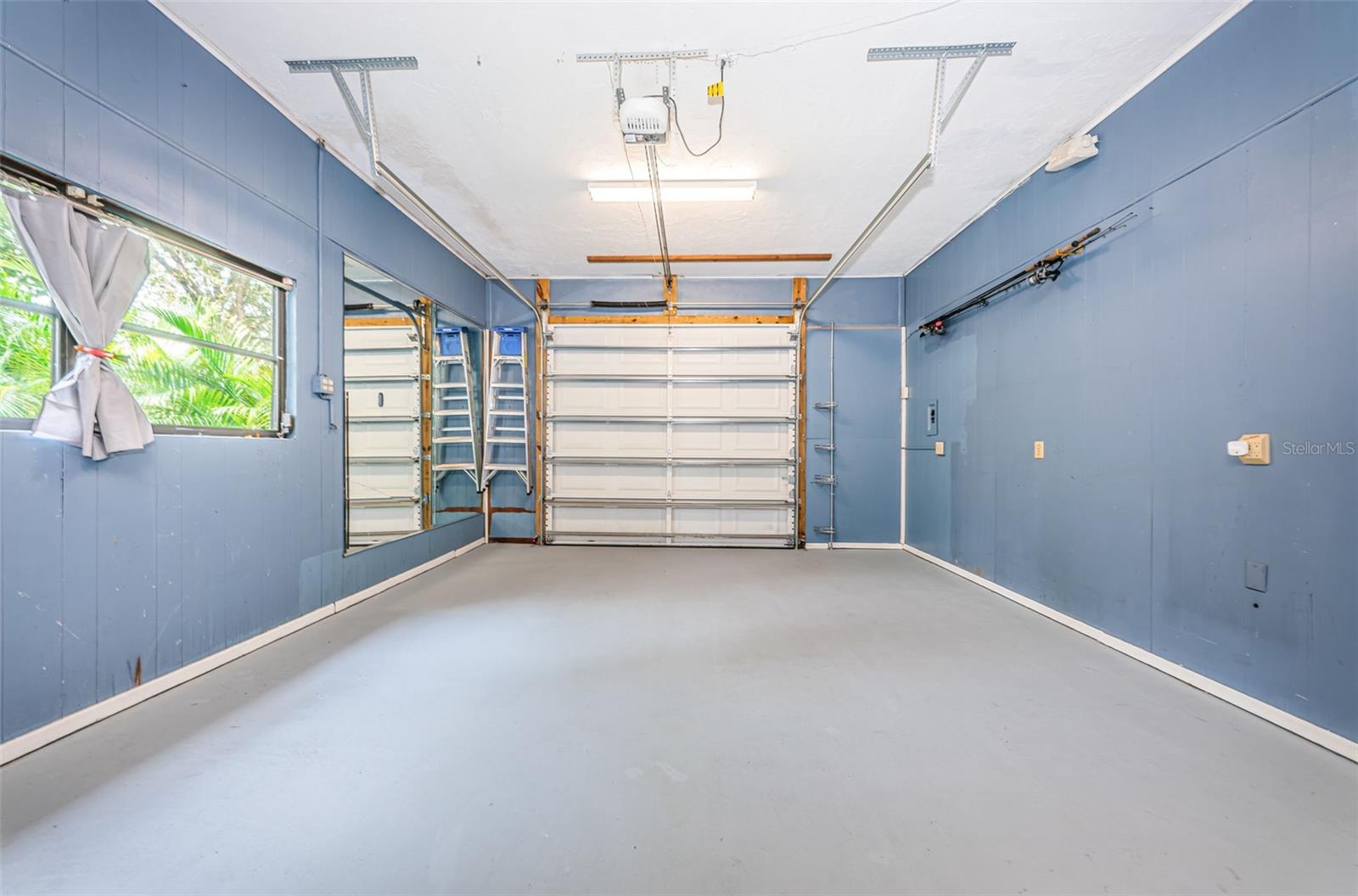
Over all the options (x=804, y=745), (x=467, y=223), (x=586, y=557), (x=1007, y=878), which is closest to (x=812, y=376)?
(x=586, y=557)

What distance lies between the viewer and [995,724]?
1.90 meters

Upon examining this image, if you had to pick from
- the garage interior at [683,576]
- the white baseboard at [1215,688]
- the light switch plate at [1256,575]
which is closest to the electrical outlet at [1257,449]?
the garage interior at [683,576]

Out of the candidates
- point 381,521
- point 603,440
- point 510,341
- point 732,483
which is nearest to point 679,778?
point 381,521

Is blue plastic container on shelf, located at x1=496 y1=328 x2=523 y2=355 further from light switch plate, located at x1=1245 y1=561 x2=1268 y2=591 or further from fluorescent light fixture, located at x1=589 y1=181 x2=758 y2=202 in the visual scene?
light switch plate, located at x1=1245 y1=561 x2=1268 y2=591

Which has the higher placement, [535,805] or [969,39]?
[969,39]

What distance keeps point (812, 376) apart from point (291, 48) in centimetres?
489

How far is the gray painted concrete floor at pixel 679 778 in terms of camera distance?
1233 mm

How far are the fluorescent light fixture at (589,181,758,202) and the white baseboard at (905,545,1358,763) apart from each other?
369 cm

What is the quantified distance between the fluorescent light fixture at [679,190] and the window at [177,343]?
7.50 ft

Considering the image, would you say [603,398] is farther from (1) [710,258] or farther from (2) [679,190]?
(2) [679,190]

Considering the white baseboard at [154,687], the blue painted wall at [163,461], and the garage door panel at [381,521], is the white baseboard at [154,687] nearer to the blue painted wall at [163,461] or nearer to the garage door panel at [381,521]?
the blue painted wall at [163,461]

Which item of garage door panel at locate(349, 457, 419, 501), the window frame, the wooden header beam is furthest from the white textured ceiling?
garage door panel at locate(349, 457, 419, 501)

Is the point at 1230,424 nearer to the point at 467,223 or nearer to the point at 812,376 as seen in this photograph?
the point at 812,376

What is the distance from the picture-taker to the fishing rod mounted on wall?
272 cm
